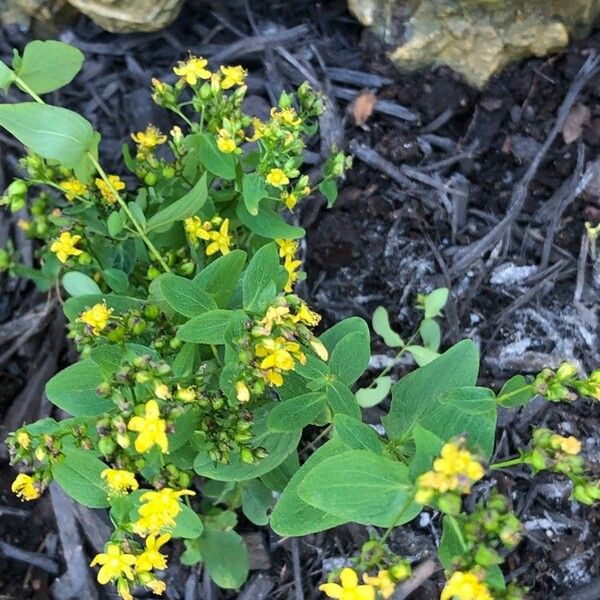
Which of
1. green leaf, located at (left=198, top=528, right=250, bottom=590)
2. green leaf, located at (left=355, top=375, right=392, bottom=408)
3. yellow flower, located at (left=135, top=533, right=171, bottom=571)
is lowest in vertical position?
green leaf, located at (left=198, top=528, right=250, bottom=590)

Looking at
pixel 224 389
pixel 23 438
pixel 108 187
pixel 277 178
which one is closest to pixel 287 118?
pixel 277 178

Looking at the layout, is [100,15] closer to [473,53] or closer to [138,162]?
[138,162]

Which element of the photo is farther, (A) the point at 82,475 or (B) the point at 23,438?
(A) the point at 82,475

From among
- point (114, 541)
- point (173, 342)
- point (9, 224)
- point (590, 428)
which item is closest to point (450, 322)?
point (590, 428)

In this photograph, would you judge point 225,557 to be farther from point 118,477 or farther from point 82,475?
point 118,477

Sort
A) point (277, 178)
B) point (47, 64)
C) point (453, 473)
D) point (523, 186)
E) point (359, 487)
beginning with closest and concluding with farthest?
1. point (453, 473)
2. point (359, 487)
3. point (277, 178)
4. point (47, 64)
5. point (523, 186)

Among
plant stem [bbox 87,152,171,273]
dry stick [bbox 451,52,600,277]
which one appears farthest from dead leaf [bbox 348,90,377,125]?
plant stem [bbox 87,152,171,273]

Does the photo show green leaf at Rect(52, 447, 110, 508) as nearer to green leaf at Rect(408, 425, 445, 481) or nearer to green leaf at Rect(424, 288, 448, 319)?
green leaf at Rect(408, 425, 445, 481)
